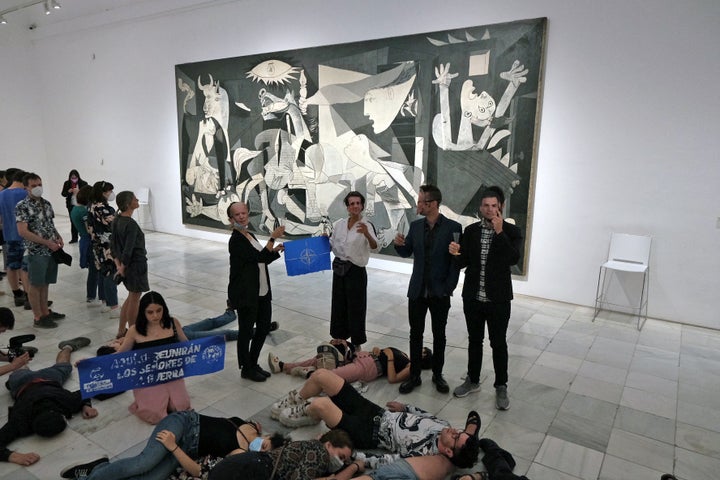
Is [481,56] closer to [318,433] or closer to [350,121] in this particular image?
[350,121]

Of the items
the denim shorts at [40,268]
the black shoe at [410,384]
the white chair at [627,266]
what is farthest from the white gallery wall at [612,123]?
the denim shorts at [40,268]

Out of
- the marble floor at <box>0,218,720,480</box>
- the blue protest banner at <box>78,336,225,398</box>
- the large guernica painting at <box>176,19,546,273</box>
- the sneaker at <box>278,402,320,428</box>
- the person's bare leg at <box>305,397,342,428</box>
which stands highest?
the large guernica painting at <box>176,19,546,273</box>

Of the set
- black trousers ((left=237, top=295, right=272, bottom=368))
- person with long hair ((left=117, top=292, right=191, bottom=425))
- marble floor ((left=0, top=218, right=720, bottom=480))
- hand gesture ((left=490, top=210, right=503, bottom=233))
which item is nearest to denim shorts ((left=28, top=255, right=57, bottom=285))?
marble floor ((left=0, top=218, right=720, bottom=480))

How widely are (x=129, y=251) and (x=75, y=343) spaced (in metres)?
1.04

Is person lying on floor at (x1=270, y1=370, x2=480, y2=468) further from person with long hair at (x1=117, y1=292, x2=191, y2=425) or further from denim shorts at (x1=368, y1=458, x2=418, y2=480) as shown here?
person with long hair at (x1=117, y1=292, x2=191, y2=425)

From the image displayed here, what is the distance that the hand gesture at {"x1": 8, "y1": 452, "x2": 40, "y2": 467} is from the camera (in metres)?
2.84

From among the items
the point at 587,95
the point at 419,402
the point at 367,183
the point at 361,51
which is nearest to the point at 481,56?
the point at 587,95

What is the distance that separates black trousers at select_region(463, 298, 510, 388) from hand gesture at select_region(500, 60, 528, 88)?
3.82 metres

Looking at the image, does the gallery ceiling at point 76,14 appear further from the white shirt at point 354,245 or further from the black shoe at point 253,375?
the black shoe at point 253,375

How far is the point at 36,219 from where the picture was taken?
4.93 metres

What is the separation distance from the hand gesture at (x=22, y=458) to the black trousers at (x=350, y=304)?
244cm

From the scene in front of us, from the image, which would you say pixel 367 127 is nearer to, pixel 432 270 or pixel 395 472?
pixel 432 270

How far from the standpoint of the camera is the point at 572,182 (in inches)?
237

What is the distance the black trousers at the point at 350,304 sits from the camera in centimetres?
426
